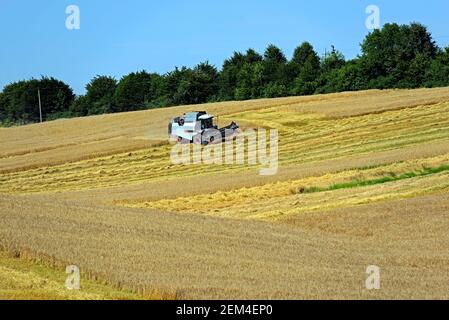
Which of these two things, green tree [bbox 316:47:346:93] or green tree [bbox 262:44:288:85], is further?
green tree [bbox 262:44:288:85]

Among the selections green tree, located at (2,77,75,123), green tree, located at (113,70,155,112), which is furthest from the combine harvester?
green tree, located at (2,77,75,123)

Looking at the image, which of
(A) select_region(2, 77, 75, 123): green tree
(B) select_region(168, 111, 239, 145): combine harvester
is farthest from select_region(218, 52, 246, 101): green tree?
(B) select_region(168, 111, 239, 145): combine harvester

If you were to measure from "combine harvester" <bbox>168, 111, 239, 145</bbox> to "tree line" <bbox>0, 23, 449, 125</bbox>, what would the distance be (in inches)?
1854

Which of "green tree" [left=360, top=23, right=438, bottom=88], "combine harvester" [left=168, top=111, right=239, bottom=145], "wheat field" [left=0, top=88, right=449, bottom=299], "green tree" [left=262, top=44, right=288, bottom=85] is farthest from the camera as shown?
"green tree" [left=262, top=44, right=288, bottom=85]

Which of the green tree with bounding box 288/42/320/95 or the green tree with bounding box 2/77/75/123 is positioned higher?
the green tree with bounding box 288/42/320/95

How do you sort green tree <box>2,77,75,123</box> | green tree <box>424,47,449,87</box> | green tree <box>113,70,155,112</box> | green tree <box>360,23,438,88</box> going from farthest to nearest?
green tree <box>2,77,75,123</box>, green tree <box>113,70,155,112</box>, green tree <box>360,23,438,88</box>, green tree <box>424,47,449,87</box>

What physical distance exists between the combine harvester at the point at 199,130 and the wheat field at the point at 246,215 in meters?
1.32

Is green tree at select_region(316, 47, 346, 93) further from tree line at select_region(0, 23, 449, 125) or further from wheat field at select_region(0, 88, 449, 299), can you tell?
wheat field at select_region(0, 88, 449, 299)

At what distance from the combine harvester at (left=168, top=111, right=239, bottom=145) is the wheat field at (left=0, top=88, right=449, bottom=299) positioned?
1.32 metres

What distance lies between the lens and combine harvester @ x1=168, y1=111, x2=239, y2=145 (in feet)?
154

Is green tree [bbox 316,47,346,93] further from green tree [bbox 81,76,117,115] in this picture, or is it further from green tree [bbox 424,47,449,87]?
green tree [bbox 81,76,117,115]

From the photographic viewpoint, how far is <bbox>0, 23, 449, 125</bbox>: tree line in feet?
312

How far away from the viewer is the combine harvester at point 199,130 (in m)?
46.8

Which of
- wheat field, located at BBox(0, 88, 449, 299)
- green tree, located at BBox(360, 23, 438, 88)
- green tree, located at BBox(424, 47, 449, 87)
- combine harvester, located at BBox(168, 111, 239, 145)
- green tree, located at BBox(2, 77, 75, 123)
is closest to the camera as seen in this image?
wheat field, located at BBox(0, 88, 449, 299)
